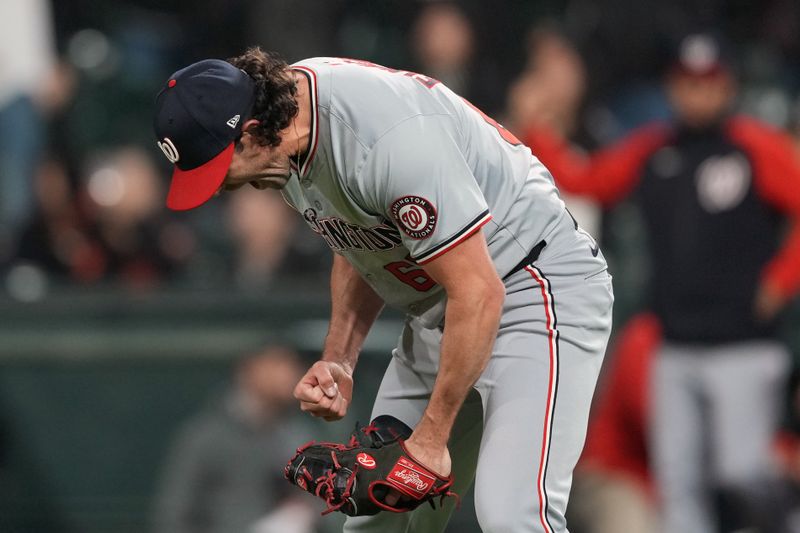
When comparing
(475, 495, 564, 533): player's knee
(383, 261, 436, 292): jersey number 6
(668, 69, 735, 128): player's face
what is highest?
(383, 261, 436, 292): jersey number 6

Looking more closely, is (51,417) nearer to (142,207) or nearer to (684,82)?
(142,207)

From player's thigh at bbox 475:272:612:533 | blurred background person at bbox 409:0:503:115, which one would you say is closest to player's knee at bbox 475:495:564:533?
player's thigh at bbox 475:272:612:533

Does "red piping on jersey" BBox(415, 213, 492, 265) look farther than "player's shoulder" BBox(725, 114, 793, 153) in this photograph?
No

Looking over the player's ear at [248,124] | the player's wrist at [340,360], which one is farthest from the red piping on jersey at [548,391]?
the player's ear at [248,124]

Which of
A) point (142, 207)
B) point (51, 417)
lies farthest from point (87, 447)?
point (142, 207)

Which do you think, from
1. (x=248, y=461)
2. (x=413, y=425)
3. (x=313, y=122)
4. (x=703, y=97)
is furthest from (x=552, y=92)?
(x=313, y=122)

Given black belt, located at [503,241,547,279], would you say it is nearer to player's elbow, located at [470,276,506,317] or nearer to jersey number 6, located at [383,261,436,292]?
jersey number 6, located at [383,261,436,292]

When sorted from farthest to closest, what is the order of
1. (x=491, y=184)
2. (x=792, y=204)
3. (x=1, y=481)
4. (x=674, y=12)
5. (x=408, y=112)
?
(x=674, y=12) < (x=1, y=481) < (x=792, y=204) < (x=491, y=184) < (x=408, y=112)

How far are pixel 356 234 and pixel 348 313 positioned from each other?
0.46 meters

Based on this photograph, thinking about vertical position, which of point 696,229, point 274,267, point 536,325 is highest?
point 536,325

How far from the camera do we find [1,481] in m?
7.16

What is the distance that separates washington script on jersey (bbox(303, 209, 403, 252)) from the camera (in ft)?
11.1

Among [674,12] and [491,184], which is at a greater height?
[491,184]

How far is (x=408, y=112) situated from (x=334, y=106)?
0.18 m
